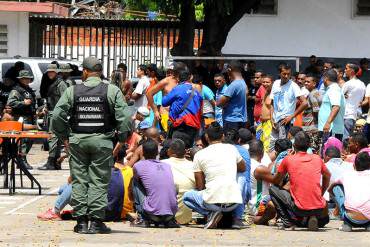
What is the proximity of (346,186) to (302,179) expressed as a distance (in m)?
0.63

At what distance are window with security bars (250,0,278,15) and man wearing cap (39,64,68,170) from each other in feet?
31.2

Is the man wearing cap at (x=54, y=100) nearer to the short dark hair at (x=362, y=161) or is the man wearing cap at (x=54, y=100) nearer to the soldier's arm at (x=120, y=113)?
the soldier's arm at (x=120, y=113)

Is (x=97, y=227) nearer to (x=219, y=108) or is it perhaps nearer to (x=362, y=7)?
(x=219, y=108)

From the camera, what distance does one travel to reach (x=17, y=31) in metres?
31.0

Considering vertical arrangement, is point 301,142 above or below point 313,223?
above

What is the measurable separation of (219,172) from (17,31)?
58.6 ft

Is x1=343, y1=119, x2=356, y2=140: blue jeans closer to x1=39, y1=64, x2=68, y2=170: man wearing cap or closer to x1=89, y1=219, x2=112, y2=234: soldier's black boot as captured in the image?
x1=39, y1=64, x2=68, y2=170: man wearing cap

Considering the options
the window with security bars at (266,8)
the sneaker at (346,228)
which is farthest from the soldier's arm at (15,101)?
the window with security bars at (266,8)

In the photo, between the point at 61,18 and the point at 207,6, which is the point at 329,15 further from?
the point at 61,18

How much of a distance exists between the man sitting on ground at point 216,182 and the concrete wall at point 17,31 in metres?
17.5

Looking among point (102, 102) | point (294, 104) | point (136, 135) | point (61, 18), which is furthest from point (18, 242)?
point (61, 18)

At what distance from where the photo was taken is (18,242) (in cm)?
1245

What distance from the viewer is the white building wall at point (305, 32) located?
3005cm

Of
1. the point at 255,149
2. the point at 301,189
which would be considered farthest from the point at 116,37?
the point at 301,189
